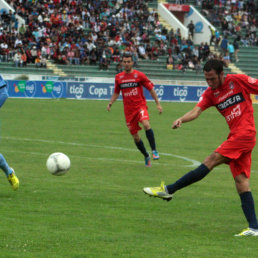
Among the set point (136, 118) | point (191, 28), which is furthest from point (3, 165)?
point (191, 28)

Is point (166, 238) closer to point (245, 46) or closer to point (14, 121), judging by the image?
point (14, 121)

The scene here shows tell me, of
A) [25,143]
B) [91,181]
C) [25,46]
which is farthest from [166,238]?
[25,46]

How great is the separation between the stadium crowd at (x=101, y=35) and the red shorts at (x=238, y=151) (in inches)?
1325

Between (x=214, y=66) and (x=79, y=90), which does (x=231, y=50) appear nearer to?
(x=79, y=90)

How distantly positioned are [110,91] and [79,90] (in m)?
1.83

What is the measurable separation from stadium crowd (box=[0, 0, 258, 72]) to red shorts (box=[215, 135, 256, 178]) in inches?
1325

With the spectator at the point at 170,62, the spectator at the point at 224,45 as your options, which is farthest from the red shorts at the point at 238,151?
the spectator at the point at 224,45

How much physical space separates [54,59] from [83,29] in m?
5.30

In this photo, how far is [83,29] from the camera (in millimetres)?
46844

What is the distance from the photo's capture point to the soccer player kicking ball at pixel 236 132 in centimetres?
739

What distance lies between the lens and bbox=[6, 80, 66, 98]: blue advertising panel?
36125 millimetres

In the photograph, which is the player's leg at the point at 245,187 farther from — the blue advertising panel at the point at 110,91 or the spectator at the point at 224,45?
the spectator at the point at 224,45

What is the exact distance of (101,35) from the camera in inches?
1843

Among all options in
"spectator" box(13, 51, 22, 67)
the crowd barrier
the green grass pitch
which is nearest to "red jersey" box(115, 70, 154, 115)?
the green grass pitch
